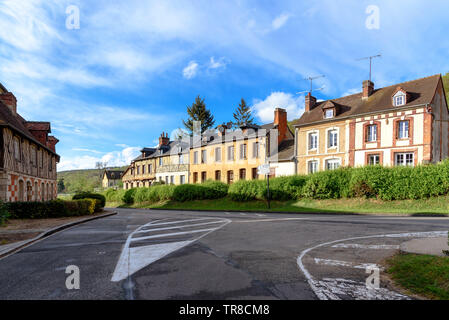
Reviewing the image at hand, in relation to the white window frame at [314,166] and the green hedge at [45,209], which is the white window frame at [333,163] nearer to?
the white window frame at [314,166]

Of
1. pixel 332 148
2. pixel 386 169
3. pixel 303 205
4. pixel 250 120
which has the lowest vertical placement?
pixel 303 205

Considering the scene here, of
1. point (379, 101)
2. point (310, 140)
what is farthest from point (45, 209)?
point (379, 101)

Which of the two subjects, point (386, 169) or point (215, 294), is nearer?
point (215, 294)

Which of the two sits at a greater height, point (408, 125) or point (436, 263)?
point (408, 125)

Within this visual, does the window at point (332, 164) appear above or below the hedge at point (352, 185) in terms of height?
above

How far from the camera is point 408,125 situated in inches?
896

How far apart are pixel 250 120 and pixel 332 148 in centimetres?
3051

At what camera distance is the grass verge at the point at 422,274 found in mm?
3893

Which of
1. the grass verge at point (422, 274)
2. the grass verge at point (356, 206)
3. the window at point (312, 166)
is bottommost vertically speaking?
the grass verge at point (356, 206)

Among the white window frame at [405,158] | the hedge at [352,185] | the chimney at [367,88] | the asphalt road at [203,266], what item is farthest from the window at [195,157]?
the asphalt road at [203,266]

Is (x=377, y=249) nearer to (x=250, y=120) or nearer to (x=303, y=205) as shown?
(x=303, y=205)

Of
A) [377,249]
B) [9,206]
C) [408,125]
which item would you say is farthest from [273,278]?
[408,125]

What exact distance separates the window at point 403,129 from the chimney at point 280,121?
40.1 ft

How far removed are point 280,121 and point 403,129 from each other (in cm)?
1269
